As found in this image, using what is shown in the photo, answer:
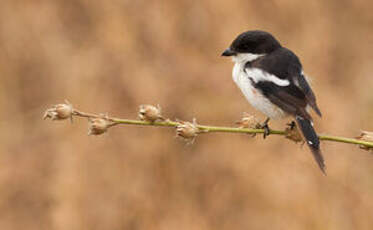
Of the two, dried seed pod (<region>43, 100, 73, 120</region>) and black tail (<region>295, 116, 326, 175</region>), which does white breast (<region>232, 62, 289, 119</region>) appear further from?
dried seed pod (<region>43, 100, 73, 120</region>)

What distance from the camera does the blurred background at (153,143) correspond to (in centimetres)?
661

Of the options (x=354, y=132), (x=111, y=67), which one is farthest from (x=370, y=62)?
(x=111, y=67)

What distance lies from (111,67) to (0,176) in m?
1.76

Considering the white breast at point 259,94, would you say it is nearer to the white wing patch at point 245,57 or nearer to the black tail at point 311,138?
the white wing patch at point 245,57

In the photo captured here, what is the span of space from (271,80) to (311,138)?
817mm

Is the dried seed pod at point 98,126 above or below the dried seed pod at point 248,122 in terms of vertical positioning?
below

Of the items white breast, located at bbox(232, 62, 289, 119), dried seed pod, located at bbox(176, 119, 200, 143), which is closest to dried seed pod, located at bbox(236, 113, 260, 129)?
dried seed pod, located at bbox(176, 119, 200, 143)

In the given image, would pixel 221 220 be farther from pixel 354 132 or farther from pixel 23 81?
pixel 23 81

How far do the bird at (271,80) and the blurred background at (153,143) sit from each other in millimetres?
2219

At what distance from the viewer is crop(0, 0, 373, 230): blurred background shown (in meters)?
6.61

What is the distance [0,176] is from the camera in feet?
23.9

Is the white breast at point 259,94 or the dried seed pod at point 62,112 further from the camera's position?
the white breast at point 259,94

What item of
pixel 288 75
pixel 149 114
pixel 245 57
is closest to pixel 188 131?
pixel 149 114

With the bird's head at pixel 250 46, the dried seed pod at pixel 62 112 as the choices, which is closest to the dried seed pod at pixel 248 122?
the dried seed pod at pixel 62 112
